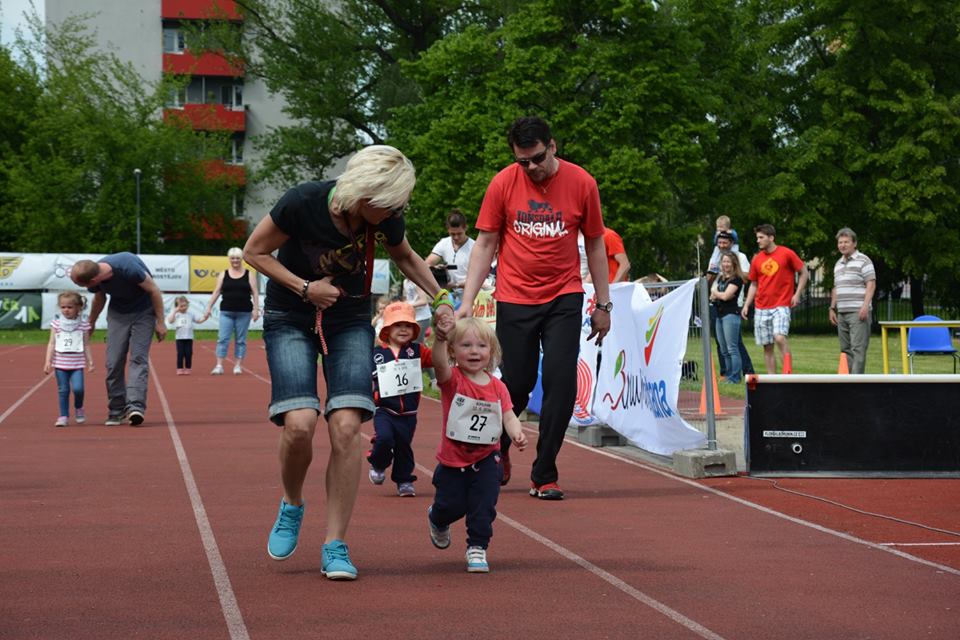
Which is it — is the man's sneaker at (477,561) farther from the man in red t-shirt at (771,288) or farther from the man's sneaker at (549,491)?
the man in red t-shirt at (771,288)

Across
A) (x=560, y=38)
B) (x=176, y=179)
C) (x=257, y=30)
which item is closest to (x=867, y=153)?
(x=560, y=38)

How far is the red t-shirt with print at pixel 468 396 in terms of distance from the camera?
6.21 metres

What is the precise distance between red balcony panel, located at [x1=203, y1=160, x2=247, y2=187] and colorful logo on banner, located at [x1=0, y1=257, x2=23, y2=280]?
71.2ft

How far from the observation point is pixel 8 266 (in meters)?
45.4

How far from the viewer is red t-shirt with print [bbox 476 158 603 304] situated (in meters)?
8.31

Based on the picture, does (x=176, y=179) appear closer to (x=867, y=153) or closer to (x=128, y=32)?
(x=128, y=32)

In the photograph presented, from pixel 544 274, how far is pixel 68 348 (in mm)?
7309

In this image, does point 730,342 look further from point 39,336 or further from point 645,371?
point 39,336

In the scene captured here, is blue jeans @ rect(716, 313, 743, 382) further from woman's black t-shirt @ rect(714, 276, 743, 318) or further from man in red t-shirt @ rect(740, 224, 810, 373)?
man in red t-shirt @ rect(740, 224, 810, 373)

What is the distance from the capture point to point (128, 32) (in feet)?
243

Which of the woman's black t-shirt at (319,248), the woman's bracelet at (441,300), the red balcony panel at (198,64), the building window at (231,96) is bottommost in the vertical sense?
the woman's bracelet at (441,300)

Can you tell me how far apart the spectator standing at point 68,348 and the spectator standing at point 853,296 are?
27.9 ft

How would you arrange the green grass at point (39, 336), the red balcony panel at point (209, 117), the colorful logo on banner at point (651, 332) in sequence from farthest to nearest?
the red balcony panel at point (209, 117) < the green grass at point (39, 336) < the colorful logo on banner at point (651, 332)

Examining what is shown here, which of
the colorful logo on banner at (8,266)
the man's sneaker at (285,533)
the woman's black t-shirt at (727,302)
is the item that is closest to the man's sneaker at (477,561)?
the man's sneaker at (285,533)
